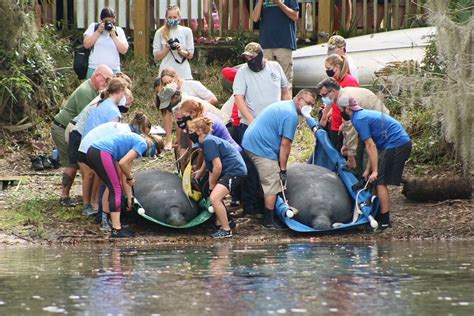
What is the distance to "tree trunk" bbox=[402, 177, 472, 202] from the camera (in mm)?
19547

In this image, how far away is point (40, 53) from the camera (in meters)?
23.6

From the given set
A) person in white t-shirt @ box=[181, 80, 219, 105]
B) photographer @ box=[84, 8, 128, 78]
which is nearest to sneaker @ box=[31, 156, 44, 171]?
photographer @ box=[84, 8, 128, 78]

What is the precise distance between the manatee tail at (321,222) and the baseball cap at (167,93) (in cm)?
247

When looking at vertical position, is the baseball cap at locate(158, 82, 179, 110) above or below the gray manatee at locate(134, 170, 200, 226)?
above

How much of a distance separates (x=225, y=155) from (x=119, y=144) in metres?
1.30

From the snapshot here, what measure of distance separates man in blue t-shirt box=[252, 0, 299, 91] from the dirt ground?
3.48m

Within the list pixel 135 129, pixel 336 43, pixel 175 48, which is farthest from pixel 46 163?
pixel 336 43

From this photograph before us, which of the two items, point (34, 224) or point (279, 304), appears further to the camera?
point (34, 224)

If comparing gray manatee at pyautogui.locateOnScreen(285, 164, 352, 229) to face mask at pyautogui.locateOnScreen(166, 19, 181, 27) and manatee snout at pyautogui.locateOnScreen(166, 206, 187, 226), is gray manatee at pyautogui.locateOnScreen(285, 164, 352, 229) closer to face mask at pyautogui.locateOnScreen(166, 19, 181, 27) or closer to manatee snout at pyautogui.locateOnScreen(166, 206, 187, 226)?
manatee snout at pyautogui.locateOnScreen(166, 206, 187, 226)

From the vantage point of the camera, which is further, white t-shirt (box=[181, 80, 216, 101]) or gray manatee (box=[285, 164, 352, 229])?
white t-shirt (box=[181, 80, 216, 101])

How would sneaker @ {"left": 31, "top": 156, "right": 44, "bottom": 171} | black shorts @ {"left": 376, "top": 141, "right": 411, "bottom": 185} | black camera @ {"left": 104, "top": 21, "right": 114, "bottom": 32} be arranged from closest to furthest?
black shorts @ {"left": 376, "top": 141, "right": 411, "bottom": 185}, black camera @ {"left": 104, "top": 21, "right": 114, "bottom": 32}, sneaker @ {"left": 31, "top": 156, "right": 44, "bottom": 171}

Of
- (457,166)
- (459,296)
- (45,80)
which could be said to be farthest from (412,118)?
(459,296)

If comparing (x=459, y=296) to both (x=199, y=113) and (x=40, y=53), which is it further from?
(x=40, y=53)

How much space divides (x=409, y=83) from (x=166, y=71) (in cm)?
324
